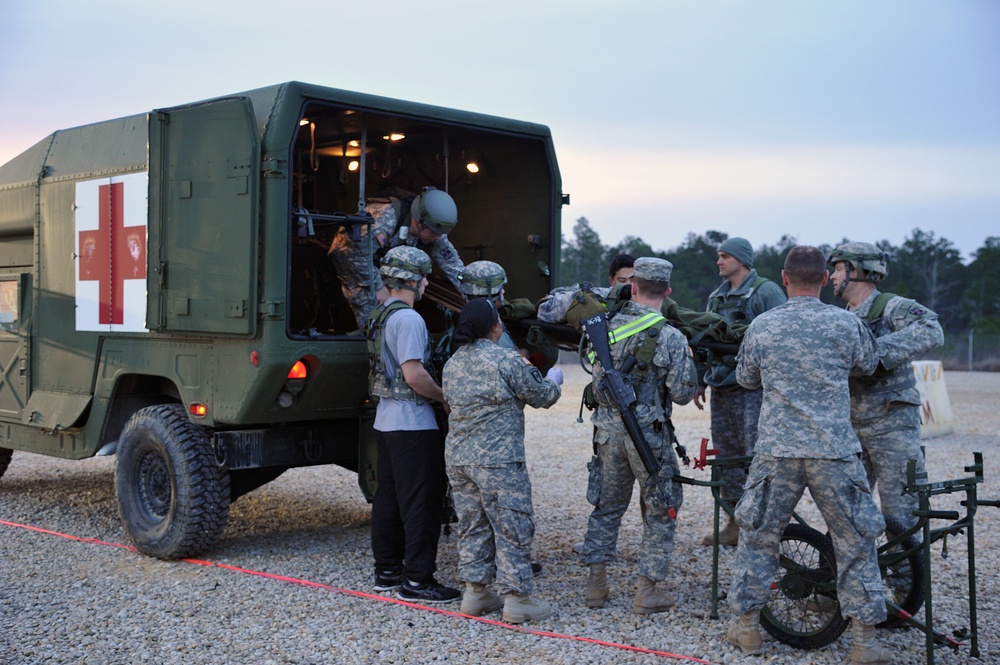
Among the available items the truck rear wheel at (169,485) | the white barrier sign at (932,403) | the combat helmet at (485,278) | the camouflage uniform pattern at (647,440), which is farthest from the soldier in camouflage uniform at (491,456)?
the white barrier sign at (932,403)

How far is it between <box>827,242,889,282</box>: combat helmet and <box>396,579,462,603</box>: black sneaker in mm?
2364

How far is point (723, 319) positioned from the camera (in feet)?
17.6

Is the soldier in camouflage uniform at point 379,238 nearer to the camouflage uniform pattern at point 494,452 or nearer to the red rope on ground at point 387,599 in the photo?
the camouflage uniform pattern at point 494,452

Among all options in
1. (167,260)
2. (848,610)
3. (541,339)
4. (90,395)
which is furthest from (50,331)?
(848,610)

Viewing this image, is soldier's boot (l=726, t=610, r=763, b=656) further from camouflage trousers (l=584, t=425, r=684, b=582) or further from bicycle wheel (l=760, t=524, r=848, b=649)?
camouflage trousers (l=584, t=425, r=684, b=582)

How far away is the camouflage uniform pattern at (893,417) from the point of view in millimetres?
4602

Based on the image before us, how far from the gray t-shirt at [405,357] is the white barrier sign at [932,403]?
876 cm

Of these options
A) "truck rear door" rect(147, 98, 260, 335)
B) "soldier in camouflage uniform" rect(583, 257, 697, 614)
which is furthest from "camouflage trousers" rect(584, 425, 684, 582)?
"truck rear door" rect(147, 98, 260, 335)

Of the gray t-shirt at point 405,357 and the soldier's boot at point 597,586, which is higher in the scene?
the gray t-shirt at point 405,357

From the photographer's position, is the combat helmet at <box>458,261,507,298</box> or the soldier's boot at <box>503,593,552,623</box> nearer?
the soldier's boot at <box>503,593,552,623</box>

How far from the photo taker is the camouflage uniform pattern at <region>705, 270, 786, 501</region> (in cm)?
597

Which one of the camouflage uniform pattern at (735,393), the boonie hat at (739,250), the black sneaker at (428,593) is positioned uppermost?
the boonie hat at (739,250)

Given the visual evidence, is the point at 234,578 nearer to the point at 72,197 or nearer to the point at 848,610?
the point at 72,197

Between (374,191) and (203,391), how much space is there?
215 cm
